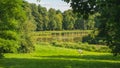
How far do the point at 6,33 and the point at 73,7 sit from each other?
20.4 m

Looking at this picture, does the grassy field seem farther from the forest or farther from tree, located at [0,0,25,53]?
tree, located at [0,0,25,53]

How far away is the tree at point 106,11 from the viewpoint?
24.1 m

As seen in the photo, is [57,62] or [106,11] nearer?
[106,11]

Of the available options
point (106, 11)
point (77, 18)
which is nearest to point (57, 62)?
point (106, 11)

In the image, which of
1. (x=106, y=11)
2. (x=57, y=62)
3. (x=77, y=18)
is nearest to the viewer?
(x=106, y=11)

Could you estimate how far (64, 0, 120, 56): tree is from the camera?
24.1m

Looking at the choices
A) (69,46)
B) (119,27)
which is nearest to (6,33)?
(119,27)

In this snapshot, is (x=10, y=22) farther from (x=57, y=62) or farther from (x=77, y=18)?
(x=57, y=62)

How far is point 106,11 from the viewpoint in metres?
23.6

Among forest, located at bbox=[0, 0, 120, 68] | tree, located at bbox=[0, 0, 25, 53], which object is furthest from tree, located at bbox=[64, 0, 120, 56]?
tree, located at bbox=[0, 0, 25, 53]

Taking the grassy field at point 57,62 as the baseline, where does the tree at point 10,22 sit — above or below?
above

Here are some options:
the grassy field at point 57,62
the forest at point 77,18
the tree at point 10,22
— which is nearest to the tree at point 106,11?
the forest at point 77,18

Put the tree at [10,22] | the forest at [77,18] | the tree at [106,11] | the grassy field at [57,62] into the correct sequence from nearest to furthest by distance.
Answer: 1. the tree at [106,11]
2. the forest at [77,18]
3. the grassy field at [57,62]
4. the tree at [10,22]

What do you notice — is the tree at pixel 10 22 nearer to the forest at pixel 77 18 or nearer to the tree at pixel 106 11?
the forest at pixel 77 18
